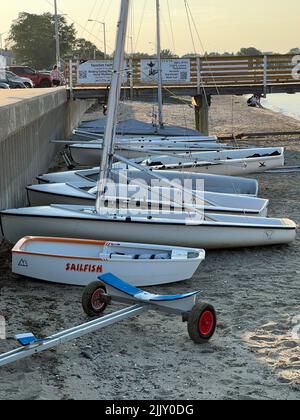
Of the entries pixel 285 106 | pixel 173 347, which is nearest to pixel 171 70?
pixel 173 347

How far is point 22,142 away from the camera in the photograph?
14234 mm

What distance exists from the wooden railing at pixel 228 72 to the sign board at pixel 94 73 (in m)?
0.24

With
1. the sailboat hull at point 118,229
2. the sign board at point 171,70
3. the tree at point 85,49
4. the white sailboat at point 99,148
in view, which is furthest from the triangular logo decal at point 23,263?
the tree at point 85,49

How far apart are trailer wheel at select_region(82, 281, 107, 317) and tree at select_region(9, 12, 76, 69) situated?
10907 centimetres

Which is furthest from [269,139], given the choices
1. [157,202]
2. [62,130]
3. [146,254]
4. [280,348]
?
[280,348]

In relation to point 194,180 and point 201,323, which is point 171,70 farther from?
point 201,323

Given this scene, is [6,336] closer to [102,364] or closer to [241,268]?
[102,364]

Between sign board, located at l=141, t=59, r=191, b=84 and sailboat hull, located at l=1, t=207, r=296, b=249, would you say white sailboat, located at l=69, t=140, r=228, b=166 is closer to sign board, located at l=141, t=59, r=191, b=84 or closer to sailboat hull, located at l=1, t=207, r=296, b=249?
sign board, located at l=141, t=59, r=191, b=84

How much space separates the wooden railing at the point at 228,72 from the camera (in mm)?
26938

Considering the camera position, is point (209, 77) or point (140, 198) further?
point (209, 77)

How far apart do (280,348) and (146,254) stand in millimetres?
2922

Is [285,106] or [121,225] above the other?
[121,225]

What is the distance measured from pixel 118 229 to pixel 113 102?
2.09 meters

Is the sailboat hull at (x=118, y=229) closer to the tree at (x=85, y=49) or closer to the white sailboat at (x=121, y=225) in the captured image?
the white sailboat at (x=121, y=225)
